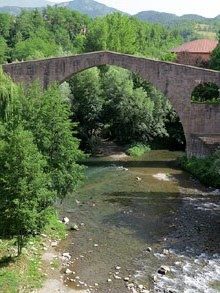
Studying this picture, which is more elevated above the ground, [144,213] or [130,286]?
[130,286]

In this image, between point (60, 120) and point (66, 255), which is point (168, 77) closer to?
point (60, 120)

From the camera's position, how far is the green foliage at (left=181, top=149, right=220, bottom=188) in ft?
103

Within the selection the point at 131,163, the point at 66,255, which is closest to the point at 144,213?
the point at 66,255

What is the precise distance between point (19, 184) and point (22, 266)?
11.4 ft

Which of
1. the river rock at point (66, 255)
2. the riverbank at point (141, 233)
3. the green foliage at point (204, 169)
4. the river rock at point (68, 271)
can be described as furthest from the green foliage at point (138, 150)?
the river rock at point (68, 271)

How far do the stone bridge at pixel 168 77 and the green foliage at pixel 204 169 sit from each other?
766 mm

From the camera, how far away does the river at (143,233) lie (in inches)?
715

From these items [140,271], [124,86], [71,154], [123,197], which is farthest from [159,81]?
[140,271]

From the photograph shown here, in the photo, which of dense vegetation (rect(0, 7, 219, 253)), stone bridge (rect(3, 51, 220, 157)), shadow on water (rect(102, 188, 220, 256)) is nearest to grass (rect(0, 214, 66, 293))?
dense vegetation (rect(0, 7, 219, 253))

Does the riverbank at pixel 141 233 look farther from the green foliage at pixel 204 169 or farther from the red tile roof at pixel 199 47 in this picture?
the red tile roof at pixel 199 47

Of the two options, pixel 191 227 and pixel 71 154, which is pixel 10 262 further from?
pixel 191 227

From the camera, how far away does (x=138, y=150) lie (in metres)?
42.2

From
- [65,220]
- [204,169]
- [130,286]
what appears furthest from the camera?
[204,169]

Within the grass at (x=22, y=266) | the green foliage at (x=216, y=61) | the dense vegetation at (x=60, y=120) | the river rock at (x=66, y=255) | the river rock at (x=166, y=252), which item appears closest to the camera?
the grass at (x=22, y=266)
